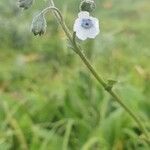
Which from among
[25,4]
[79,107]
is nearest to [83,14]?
[25,4]

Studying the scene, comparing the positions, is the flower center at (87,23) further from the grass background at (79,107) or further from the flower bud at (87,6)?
the grass background at (79,107)

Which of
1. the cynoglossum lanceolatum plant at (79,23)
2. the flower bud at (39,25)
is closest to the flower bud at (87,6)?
the cynoglossum lanceolatum plant at (79,23)

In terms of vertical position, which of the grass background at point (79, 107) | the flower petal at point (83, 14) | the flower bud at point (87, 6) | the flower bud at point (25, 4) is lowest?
the flower petal at point (83, 14)

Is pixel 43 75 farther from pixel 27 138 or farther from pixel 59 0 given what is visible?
pixel 59 0

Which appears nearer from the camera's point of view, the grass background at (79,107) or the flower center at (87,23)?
the flower center at (87,23)

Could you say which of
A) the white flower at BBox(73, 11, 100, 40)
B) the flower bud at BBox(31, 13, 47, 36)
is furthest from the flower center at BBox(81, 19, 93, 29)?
the flower bud at BBox(31, 13, 47, 36)

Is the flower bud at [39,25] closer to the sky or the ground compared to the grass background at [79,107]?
closer to the ground

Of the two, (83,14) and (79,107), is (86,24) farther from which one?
(79,107)
